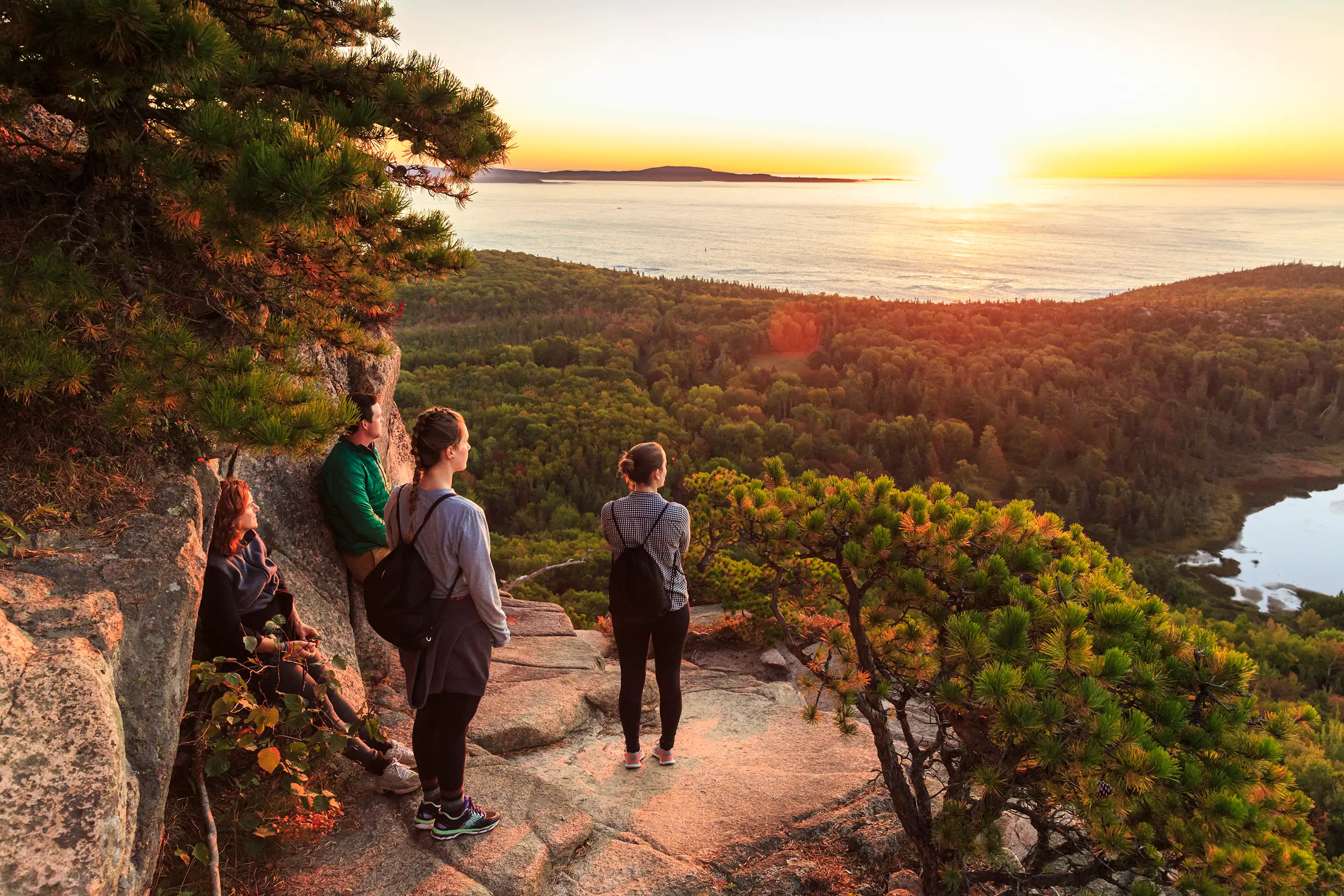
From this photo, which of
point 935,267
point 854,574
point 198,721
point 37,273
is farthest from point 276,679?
point 935,267

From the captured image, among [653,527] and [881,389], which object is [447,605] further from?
[881,389]

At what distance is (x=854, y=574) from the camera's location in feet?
13.7

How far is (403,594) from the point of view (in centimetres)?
337

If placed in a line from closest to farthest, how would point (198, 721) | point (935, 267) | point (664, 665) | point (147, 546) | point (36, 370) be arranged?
point (36, 370)
point (147, 546)
point (198, 721)
point (664, 665)
point (935, 267)

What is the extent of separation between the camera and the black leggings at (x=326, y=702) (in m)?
3.74

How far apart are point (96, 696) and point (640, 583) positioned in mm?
2403

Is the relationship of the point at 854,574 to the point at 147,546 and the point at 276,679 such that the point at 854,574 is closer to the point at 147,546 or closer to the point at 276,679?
the point at 276,679

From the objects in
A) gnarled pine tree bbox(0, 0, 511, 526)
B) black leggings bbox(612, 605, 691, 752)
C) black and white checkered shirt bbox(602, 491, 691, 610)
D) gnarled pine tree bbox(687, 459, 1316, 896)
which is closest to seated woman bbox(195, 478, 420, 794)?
gnarled pine tree bbox(0, 0, 511, 526)

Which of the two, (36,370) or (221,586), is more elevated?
(36,370)

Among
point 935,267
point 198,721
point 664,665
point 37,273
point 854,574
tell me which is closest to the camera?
point 37,273

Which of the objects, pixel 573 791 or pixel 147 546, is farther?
pixel 573 791

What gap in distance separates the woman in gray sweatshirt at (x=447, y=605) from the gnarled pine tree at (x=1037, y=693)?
1570 mm

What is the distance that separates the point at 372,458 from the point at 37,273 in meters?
2.21

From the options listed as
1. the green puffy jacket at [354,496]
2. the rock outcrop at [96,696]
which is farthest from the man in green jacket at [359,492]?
the rock outcrop at [96,696]
